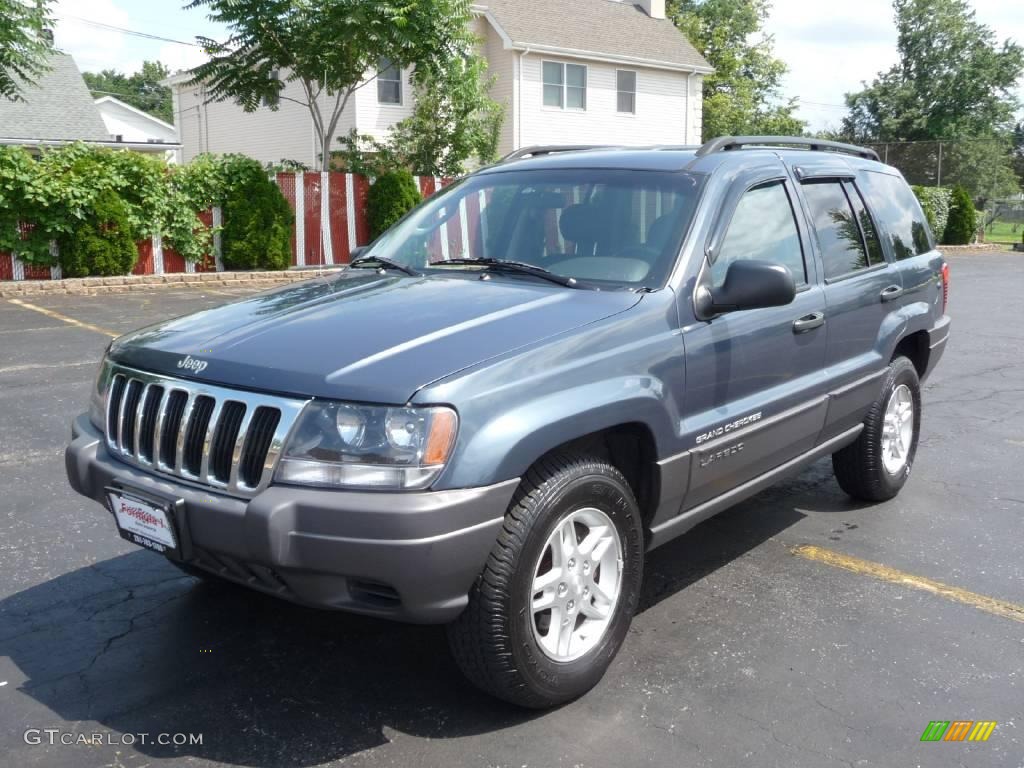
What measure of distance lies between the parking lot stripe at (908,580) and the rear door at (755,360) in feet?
1.82

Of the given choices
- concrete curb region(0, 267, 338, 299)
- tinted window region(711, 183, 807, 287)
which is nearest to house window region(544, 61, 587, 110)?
concrete curb region(0, 267, 338, 299)

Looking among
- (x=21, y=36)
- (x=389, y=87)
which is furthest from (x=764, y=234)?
(x=389, y=87)

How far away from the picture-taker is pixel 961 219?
105 ft

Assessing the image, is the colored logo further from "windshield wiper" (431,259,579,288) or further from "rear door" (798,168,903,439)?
"windshield wiper" (431,259,579,288)

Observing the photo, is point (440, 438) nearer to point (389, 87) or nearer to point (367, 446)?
point (367, 446)

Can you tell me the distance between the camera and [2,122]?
95.9 ft

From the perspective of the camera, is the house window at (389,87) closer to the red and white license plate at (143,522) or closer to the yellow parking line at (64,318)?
the yellow parking line at (64,318)

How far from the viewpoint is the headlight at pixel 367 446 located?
113 inches

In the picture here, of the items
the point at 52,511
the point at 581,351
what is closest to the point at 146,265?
the point at 52,511

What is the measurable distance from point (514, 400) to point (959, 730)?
5.93 feet

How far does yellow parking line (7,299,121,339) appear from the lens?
38.1 feet

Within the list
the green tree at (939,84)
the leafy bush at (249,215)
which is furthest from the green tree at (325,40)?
the green tree at (939,84)

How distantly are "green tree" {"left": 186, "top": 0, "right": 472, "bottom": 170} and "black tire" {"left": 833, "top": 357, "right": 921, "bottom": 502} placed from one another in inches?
618

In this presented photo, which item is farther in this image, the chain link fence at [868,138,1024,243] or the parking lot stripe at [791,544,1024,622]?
the chain link fence at [868,138,1024,243]
